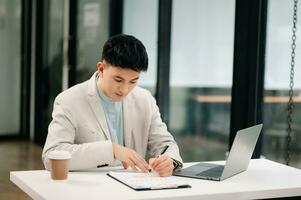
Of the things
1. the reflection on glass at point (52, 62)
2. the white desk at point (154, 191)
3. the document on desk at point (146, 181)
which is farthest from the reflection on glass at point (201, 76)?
the reflection on glass at point (52, 62)

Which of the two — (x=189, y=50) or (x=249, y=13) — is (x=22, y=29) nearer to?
(x=189, y=50)

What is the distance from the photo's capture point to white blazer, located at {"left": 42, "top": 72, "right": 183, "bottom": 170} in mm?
2178

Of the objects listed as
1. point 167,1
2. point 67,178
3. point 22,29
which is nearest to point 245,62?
point 167,1

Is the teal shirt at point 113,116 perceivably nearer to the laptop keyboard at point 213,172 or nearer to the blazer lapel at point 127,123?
the blazer lapel at point 127,123

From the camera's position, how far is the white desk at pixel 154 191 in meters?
1.82

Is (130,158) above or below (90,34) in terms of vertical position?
below

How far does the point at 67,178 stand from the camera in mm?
2027

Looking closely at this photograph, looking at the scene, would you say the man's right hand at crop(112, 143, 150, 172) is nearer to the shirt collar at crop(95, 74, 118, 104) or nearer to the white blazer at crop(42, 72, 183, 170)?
the white blazer at crop(42, 72, 183, 170)

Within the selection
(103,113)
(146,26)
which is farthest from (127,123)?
(146,26)

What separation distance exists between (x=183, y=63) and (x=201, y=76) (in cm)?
21

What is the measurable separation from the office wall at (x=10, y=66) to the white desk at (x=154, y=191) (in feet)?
16.8

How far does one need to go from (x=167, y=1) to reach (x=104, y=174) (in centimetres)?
233

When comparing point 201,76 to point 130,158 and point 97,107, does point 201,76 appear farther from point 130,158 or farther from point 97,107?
point 130,158

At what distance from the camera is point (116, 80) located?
2.26m
